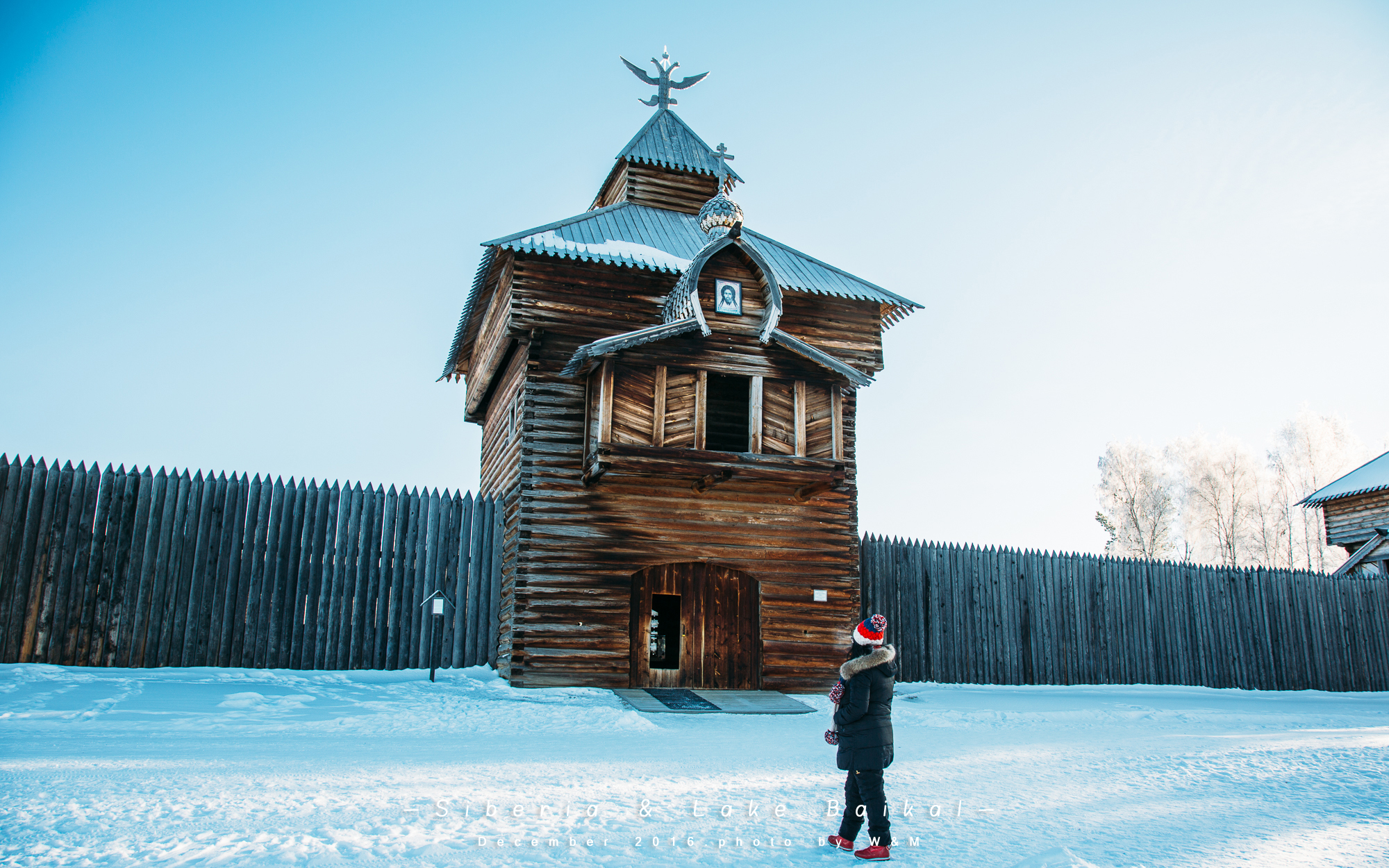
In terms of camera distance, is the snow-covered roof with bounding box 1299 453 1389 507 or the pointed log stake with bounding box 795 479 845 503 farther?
the snow-covered roof with bounding box 1299 453 1389 507

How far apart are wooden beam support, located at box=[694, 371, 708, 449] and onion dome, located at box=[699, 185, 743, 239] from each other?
3432mm

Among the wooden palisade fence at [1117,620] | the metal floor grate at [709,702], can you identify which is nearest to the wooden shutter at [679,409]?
the metal floor grate at [709,702]

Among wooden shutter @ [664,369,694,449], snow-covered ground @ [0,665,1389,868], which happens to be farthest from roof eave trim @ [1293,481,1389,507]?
wooden shutter @ [664,369,694,449]

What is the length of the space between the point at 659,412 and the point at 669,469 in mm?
996

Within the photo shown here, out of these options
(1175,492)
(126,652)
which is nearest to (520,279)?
(126,652)

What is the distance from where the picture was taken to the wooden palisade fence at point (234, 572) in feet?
40.5

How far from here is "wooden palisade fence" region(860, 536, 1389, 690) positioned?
17812 mm

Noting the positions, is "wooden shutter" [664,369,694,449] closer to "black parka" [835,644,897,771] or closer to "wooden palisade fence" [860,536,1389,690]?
"wooden palisade fence" [860,536,1389,690]

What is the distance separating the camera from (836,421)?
1544 cm

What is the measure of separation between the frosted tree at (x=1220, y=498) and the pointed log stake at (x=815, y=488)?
35.4m

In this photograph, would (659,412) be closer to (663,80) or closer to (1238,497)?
(663,80)

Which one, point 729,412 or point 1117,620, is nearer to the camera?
point 729,412

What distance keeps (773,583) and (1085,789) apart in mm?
8507

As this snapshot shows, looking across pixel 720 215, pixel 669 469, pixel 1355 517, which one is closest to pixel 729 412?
pixel 669 469
